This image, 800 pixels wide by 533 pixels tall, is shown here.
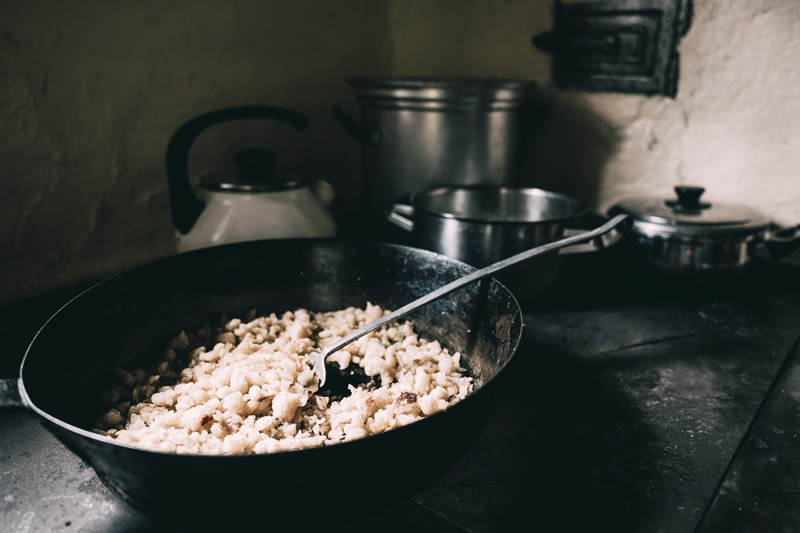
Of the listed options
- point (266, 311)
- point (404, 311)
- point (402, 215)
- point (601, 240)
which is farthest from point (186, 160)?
point (601, 240)

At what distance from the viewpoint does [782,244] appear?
101cm

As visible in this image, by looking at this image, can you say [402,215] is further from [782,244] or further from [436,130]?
[782,244]

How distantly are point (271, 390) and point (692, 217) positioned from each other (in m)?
0.84

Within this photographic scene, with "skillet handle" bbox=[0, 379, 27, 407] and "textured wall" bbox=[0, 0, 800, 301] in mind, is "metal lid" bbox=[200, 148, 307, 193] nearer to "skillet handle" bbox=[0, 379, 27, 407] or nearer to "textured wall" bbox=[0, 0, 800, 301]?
"textured wall" bbox=[0, 0, 800, 301]

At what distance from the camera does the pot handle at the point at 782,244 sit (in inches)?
39.8

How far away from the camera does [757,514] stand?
1.78 feet

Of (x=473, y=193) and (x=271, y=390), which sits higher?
(x=473, y=193)

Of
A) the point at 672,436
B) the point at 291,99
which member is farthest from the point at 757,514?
the point at 291,99

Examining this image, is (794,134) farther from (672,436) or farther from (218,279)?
(218,279)

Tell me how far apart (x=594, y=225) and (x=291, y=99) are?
81 centimetres

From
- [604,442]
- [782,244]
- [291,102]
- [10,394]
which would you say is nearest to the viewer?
[10,394]

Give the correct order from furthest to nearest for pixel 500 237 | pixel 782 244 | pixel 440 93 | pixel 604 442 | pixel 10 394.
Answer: pixel 440 93 < pixel 782 244 < pixel 500 237 < pixel 604 442 < pixel 10 394

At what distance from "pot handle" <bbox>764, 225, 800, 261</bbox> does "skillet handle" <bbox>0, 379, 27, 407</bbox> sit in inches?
46.8

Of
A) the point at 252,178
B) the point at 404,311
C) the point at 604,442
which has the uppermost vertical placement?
the point at 252,178
